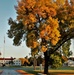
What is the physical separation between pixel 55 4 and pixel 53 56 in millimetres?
11119

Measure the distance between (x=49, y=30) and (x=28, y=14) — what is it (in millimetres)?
3933

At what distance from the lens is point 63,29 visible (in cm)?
4278

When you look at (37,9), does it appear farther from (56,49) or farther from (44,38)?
(56,49)

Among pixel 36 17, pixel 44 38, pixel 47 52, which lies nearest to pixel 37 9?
pixel 36 17

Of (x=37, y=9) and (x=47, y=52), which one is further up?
(x=37, y=9)

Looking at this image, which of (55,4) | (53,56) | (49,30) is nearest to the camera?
(49,30)

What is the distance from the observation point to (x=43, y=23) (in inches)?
1593

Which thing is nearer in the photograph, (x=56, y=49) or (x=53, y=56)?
(x=56, y=49)

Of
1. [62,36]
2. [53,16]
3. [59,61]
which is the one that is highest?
[53,16]

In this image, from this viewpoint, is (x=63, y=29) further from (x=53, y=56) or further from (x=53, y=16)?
(x=53, y=56)

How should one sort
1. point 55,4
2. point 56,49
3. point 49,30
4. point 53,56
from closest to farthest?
point 49,30
point 55,4
point 56,49
point 53,56

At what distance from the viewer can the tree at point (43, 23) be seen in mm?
39688

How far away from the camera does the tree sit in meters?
39.7

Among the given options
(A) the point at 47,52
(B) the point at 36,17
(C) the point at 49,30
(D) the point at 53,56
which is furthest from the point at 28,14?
(D) the point at 53,56
